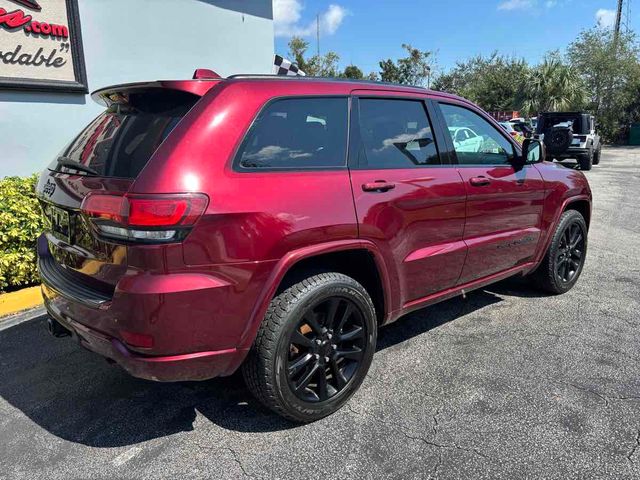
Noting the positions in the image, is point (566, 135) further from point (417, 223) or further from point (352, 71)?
point (352, 71)

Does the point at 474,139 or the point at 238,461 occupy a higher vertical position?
the point at 474,139

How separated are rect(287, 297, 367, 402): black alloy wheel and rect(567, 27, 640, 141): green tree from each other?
1399 inches

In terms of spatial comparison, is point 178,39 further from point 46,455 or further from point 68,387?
point 46,455

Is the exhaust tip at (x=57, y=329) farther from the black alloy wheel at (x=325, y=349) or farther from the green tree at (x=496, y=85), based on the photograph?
the green tree at (x=496, y=85)

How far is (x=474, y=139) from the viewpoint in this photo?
4000mm

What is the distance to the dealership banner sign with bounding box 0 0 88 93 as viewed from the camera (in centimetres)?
588

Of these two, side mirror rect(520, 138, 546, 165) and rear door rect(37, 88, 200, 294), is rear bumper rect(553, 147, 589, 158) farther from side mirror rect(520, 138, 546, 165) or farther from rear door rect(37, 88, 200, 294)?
rear door rect(37, 88, 200, 294)

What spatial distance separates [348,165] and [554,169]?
252cm

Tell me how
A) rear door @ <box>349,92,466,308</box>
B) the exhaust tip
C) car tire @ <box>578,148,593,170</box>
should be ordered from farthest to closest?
car tire @ <box>578,148,593,170</box>
rear door @ <box>349,92,466,308</box>
the exhaust tip

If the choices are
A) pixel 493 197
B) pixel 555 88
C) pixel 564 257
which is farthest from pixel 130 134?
pixel 555 88

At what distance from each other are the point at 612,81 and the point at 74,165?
37828 millimetres

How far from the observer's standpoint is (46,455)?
257 centimetres

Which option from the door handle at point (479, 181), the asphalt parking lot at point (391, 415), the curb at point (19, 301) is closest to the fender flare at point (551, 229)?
the asphalt parking lot at point (391, 415)

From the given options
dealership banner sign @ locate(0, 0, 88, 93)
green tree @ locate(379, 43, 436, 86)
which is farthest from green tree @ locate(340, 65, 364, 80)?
dealership banner sign @ locate(0, 0, 88, 93)
